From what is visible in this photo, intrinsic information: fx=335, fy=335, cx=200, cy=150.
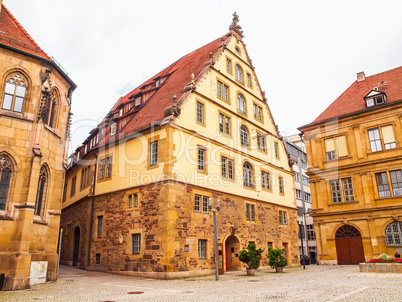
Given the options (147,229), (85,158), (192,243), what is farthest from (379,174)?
(85,158)

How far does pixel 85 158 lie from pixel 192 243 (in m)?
13.9

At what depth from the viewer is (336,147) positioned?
3219 centimetres

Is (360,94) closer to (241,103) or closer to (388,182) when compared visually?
(388,182)

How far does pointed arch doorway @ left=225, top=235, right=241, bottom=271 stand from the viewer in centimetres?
2345

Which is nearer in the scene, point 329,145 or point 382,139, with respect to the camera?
point 382,139

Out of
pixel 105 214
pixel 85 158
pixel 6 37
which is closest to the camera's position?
pixel 6 37

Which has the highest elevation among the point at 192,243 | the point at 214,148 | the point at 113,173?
the point at 214,148

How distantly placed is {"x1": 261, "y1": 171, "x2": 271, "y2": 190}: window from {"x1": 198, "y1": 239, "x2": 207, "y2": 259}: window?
9.18 metres

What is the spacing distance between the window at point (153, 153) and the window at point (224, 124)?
5.73m

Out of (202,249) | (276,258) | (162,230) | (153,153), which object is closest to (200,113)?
(153,153)

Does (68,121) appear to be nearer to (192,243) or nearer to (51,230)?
(51,230)

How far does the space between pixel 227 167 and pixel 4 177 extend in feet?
46.5

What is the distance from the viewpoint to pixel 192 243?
64.3 feet

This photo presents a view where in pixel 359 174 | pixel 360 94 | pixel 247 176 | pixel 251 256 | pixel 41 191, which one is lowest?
pixel 251 256
